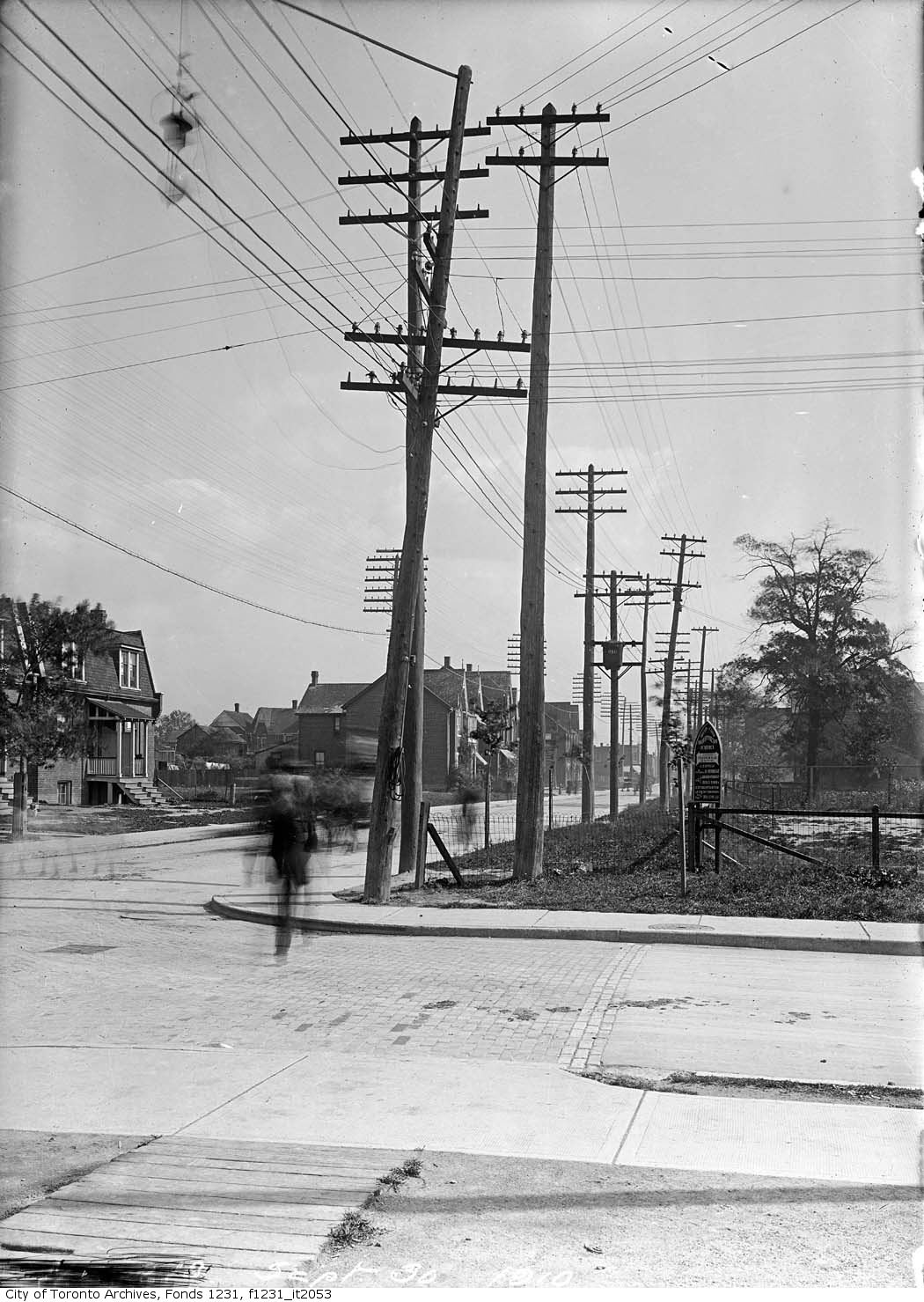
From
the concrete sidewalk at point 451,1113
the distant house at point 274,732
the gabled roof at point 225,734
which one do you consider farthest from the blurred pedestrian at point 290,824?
the concrete sidewalk at point 451,1113

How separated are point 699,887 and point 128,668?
1188 centimetres

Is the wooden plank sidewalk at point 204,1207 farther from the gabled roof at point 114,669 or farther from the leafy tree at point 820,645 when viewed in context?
the leafy tree at point 820,645

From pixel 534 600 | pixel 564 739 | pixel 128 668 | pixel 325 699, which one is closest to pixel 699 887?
pixel 534 600

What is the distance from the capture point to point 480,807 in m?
50.0

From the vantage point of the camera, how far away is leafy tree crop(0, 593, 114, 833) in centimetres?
477

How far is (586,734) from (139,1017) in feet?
105

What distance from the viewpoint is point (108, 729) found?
7.38m

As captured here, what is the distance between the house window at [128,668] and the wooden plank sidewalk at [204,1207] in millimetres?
2241

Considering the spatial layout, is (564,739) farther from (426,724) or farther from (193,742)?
(193,742)

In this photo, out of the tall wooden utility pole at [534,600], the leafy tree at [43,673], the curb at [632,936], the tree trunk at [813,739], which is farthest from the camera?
the tree trunk at [813,739]

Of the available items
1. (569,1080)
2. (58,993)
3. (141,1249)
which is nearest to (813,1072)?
(569,1080)

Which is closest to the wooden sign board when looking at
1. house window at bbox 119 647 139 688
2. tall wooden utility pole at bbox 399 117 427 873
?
tall wooden utility pole at bbox 399 117 427 873

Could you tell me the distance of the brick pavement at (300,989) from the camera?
822 cm

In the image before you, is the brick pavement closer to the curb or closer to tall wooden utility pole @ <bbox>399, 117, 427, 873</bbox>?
the curb
